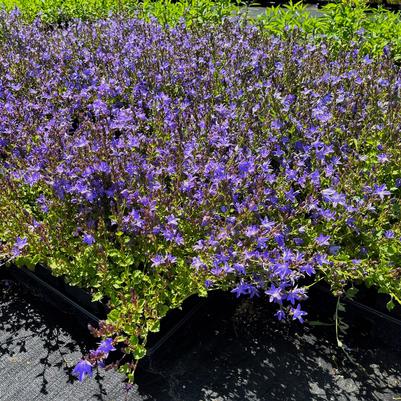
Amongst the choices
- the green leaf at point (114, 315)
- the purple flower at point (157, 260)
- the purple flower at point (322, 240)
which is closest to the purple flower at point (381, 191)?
the purple flower at point (322, 240)

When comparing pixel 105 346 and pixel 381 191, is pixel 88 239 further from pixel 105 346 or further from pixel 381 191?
pixel 381 191

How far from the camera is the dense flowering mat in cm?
246

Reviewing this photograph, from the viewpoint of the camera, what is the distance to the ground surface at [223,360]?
2.69 metres

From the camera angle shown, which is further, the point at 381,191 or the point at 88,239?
the point at 381,191

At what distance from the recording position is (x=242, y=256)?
238 centimetres

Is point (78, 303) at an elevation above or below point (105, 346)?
below

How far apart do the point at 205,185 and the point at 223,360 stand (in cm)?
100

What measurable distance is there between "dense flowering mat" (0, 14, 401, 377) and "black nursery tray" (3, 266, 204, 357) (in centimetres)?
18

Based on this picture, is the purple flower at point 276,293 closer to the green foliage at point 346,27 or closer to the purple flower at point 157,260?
the purple flower at point 157,260

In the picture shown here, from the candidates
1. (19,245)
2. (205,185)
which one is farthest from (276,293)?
(19,245)

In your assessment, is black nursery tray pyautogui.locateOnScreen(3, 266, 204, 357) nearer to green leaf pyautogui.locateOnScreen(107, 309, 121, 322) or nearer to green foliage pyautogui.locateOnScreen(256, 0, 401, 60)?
green leaf pyautogui.locateOnScreen(107, 309, 121, 322)

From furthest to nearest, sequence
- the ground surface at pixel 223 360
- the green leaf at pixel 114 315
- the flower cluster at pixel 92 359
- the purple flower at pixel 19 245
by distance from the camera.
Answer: the ground surface at pixel 223 360 → the purple flower at pixel 19 245 → the green leaf at pixel 114 315 → the flower cluster at pixel 92 359

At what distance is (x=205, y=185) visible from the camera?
2703 millimetres

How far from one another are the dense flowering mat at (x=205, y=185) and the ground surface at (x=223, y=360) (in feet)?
0.87
